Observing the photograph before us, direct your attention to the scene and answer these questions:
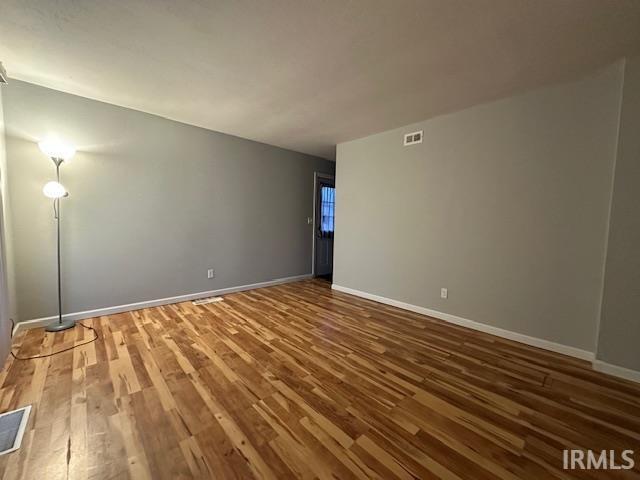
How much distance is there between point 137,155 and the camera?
125 inches

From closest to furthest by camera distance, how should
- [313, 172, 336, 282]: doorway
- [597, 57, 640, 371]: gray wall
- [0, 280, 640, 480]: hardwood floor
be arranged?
[0, 280, 640, 480]: hardwood floor < [597, 57, 640, 371]: gray wall < [313, 172, 336, 282]: doorway

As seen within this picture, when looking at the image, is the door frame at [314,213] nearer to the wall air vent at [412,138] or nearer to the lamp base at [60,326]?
the wall air vent at [412,138]

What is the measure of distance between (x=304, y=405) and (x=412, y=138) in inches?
132

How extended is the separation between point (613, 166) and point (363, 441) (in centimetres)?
299

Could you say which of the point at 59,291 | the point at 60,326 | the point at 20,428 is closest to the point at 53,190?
the point at 59,291

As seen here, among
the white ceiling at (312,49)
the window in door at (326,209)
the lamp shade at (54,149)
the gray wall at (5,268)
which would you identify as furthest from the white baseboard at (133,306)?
the white ceiling at (312,49)

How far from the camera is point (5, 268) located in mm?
2104

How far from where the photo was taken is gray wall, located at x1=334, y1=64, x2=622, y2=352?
2197 mm

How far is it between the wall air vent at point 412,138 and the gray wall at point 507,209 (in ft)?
0.23

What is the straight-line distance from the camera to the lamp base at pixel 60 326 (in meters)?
2.56

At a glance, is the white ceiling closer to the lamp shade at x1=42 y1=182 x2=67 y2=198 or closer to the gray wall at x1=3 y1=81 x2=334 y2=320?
the gray wall at x1=3 y1=81 x2=334 y2=320

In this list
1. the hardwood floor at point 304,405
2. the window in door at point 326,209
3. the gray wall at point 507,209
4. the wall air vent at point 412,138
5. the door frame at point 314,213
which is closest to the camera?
the hardwood floor at point 304,405

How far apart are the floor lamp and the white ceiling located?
0.67m

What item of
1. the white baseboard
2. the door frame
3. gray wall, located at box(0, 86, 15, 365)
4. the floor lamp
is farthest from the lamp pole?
the door frame
